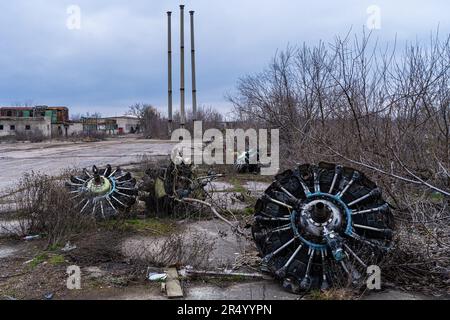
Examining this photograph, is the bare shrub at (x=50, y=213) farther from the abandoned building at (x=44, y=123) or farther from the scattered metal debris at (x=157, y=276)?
the abandoned building at (x=44, y=123)

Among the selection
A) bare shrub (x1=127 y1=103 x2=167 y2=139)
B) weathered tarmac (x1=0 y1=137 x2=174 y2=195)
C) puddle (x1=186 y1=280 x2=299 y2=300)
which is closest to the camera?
puddle (x1=186 y1=280 x2=299 y2=300)

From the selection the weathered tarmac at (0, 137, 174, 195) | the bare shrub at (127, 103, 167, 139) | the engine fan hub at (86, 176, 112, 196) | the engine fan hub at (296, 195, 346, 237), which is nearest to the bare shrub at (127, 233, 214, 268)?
the engine fan hub at (296, 195, 346, 237)

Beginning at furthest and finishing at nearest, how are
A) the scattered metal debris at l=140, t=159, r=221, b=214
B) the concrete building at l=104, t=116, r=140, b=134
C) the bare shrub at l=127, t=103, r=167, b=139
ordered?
the concrete building at l=104, t=116, r=140, b=134 → the bare shrub at l=127, t=103, r=167, b=139 → the scattered metal debris at l=140, t=159, r=221, b=214

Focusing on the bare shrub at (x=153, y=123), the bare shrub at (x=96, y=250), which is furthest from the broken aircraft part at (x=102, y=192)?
the bare shrub at (x=153, y=123)

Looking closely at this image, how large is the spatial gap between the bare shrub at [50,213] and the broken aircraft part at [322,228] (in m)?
3.18

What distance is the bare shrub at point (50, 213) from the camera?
666 centimetres

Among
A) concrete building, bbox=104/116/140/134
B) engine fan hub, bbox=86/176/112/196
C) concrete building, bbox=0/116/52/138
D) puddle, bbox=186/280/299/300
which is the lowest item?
puddle, bbox=186/280/299/300

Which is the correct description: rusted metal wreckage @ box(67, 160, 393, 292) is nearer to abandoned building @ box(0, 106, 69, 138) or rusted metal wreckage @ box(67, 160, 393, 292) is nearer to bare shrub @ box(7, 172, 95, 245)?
bare shrub @ box(7, 172, 95, 245)

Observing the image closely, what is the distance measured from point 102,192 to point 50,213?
1.23m

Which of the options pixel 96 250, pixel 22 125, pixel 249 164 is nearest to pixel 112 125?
pixel 22 125

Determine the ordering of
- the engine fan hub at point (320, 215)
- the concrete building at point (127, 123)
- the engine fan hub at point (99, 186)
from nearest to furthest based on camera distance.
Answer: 1. the engine fan hub at point (320, 215)
2. the engine fan hub at point (99, 186)
3. the concrete building at point (127, 123)

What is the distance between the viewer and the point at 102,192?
7988 mm

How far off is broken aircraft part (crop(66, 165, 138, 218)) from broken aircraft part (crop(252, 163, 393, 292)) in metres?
3.76

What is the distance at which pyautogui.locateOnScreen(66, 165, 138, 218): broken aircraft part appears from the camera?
7.78m
